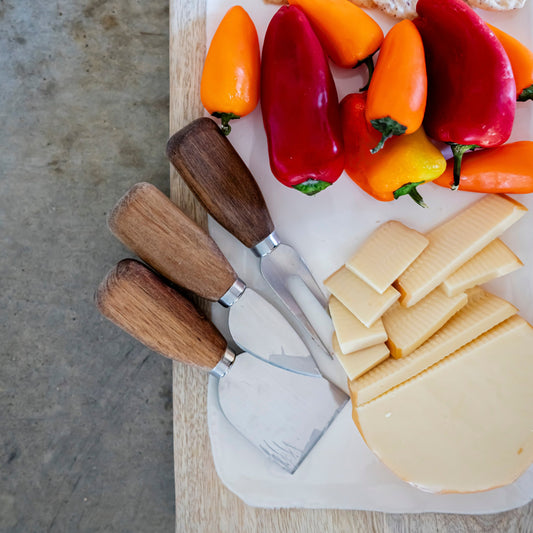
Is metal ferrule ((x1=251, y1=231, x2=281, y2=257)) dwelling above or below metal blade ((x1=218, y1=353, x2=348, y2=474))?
above

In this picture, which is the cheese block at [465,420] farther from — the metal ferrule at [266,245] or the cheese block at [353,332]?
the metal ferrule at [266,245]

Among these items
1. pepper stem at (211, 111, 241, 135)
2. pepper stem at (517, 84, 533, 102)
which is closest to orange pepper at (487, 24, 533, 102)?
pepper stem at (517, 84, 533, 102)

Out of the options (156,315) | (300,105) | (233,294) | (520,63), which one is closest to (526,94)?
(520,63)

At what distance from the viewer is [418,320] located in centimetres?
86

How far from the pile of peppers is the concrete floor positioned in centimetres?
27

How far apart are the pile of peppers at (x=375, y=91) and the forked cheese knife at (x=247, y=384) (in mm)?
296

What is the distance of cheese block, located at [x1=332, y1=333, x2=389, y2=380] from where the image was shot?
852 millimetres

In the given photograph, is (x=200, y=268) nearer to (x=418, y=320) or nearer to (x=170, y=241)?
(x=170, y=241)

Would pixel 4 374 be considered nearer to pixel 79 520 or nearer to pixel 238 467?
pixel 79 520

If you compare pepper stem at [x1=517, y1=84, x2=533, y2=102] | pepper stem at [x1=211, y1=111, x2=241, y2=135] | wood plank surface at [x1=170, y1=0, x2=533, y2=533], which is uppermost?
pepper stem at [x1=517, y1=84, x2=533, y2=102]

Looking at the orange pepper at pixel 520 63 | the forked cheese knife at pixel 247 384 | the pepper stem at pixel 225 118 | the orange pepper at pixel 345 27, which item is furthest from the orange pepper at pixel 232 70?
the orange pepper at pixel 520 63

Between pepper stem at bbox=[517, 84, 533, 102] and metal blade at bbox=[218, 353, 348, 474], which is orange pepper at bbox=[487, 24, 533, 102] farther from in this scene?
metal blade at bbox=[218, 353, 348, 474]

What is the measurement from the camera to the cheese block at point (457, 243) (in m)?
0.84

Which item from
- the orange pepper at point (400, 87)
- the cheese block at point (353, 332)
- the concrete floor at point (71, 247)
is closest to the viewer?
the orange pepper at point (400, 87)
